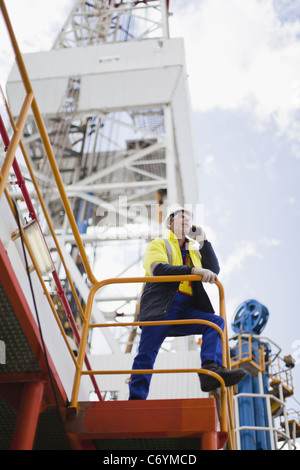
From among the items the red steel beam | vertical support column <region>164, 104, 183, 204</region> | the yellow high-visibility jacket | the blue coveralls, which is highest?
vertical support column <region>164, 104, 183, 204</region>

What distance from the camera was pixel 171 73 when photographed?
14.6m

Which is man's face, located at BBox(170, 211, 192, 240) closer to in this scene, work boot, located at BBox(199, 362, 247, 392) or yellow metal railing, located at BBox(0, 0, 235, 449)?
yellow metal railing, located at BBox(0, 0, 235, 449)

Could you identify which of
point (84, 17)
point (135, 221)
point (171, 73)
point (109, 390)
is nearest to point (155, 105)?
point (171, 73)

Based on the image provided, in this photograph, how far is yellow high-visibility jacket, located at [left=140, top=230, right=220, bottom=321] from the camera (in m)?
4.59

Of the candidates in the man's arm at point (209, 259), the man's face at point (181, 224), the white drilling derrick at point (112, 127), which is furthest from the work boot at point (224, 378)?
the white drilling derrick at point (112, 127)

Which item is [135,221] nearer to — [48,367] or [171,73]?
[171,73]

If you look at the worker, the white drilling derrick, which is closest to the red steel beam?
the worker

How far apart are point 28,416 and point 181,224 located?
7.73 feet

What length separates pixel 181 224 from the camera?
5.17 meters

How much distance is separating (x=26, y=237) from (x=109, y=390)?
7739mm

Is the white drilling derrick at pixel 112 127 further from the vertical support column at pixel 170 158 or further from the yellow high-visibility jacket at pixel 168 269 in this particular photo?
the yellow high-visibility jacket at pixel 168 269

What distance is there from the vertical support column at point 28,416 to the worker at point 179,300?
85 centimetres

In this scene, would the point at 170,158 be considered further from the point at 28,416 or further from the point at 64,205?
the point at 28,416
